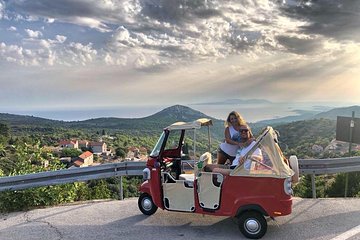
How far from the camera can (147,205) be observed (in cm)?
728

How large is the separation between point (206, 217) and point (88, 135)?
54.8m

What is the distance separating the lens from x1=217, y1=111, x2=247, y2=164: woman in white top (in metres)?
7.38

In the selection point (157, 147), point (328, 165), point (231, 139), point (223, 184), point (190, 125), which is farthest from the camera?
point (328, 165)

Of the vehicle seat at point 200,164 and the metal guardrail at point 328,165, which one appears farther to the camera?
the metal guardrail at point 328,165

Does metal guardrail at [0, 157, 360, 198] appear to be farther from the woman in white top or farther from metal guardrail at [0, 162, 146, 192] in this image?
the woman in white top

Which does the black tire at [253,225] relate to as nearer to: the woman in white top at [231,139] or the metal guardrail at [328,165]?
the woman in white top at [231,139]

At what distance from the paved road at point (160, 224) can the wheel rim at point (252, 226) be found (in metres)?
0.19

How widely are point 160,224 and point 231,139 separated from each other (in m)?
2.05

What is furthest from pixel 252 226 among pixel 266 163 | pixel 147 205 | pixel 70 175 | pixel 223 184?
pixel 70 175

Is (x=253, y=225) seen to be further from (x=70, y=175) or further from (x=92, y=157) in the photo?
(x=92, y=157)

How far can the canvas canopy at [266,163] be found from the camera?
235 inches

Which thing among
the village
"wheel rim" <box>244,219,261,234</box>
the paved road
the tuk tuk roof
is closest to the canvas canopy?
"wheel rim" <box>244,219,261,234</box>

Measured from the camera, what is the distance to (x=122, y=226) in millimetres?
6668

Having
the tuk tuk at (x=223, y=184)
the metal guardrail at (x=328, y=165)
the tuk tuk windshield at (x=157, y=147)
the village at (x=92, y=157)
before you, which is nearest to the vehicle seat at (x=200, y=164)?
the tuk tuk at (x=223, y=184)
